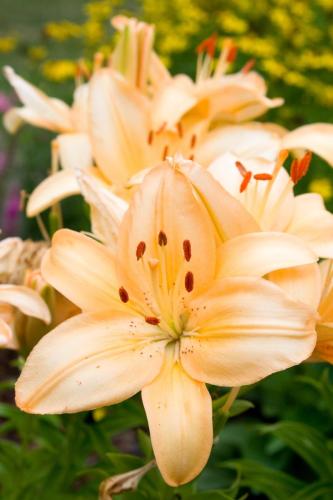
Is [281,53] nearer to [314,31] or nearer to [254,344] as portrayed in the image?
[314,31]

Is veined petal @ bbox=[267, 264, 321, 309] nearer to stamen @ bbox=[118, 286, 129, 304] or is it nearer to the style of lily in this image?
the style of lily

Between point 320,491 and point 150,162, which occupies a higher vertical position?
point 150,162

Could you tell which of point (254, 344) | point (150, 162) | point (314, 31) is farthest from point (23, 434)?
point (314, 31)

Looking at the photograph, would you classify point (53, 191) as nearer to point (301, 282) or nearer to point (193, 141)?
point (193, 141)

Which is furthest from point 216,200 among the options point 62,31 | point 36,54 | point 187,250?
point 36,54

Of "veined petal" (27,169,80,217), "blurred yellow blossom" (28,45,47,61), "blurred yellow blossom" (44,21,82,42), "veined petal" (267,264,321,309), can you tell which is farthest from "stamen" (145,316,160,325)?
"blurred yellow blossom" (28,45,47,61)

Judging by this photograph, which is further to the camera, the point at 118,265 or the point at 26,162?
the point at 26,162

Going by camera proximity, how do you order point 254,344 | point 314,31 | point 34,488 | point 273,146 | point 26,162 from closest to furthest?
point 254,344 → point 273,146 → point 34,488 → point 314,31 → point 26,162
